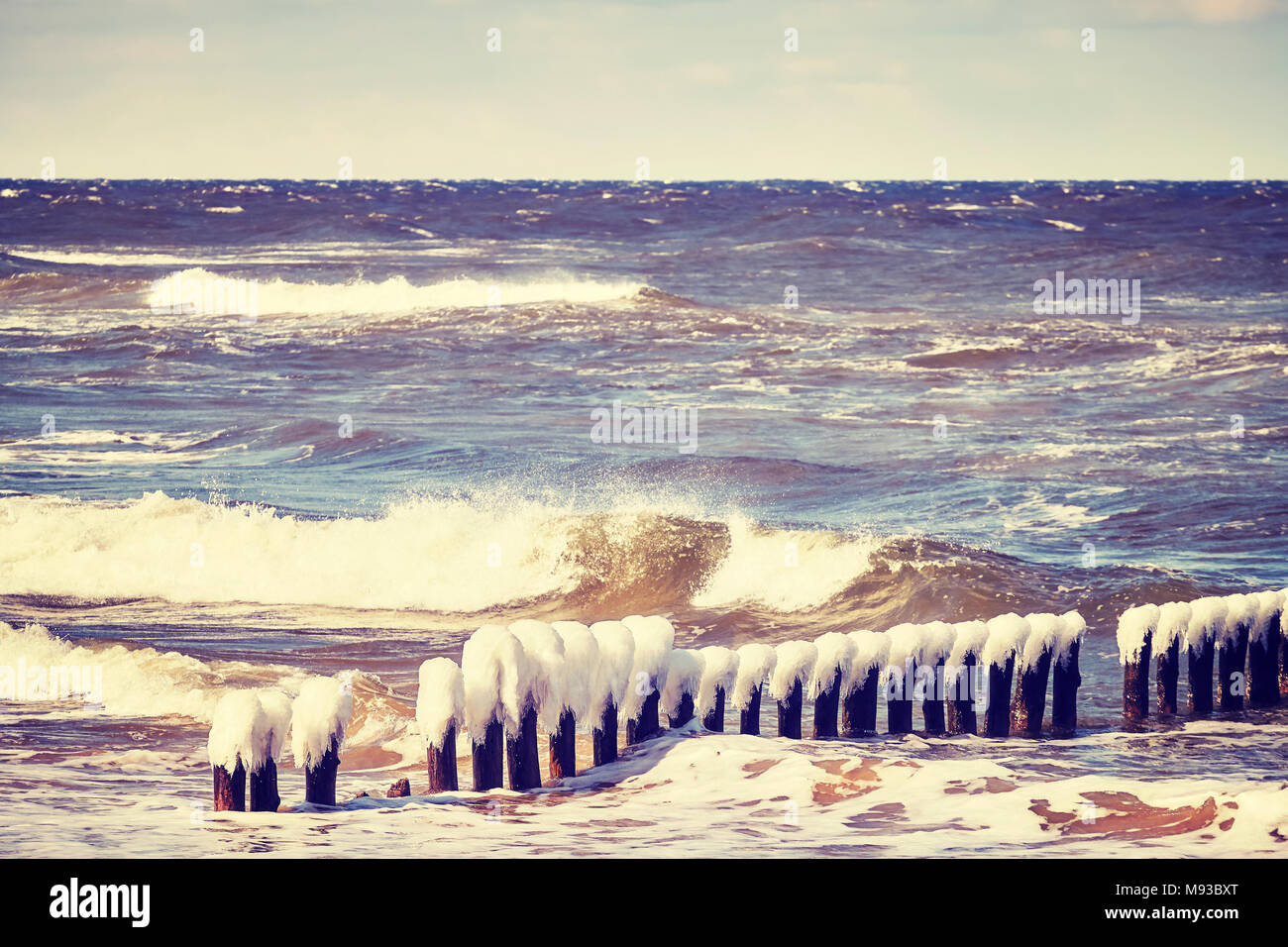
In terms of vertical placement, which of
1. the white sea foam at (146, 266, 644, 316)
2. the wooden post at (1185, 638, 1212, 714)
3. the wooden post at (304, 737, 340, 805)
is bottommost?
the wooden post at (1185, 638, 1212, 714)

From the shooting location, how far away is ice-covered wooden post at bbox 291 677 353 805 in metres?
6.22

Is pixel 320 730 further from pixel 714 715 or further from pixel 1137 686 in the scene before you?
pixel 1137 686

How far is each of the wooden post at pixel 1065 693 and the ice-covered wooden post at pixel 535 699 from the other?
11.1 ft

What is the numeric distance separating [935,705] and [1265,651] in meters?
2.72

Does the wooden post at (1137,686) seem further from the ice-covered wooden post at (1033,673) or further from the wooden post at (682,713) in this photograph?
the wooden post at (682,713)

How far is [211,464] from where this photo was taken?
1877cm

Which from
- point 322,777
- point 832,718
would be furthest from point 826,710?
point 322,777

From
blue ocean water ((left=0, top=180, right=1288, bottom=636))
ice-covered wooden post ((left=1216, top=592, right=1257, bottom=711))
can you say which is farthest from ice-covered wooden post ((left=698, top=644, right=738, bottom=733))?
blue ocean water ((left=0, top=180, right=1288, bottom=636))

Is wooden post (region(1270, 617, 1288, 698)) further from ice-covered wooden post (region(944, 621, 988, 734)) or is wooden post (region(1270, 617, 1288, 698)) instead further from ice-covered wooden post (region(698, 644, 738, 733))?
ice-covered wooden post (region(698, 644, 738, 733))

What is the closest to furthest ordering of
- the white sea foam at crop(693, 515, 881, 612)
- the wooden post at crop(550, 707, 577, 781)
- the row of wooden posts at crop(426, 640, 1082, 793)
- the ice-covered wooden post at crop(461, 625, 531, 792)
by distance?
1. the ice-covered wooden post at crop(461, 625, 531, 792)
2. the row of wooden posts at crop(426, 640, 1082, 793)
3. the wooden post at crop(550, 707, 577, 781)
4. the white sea foam at crop(693, 515, 881, 612)

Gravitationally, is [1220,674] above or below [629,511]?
below

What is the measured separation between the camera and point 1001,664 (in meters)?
8.30
